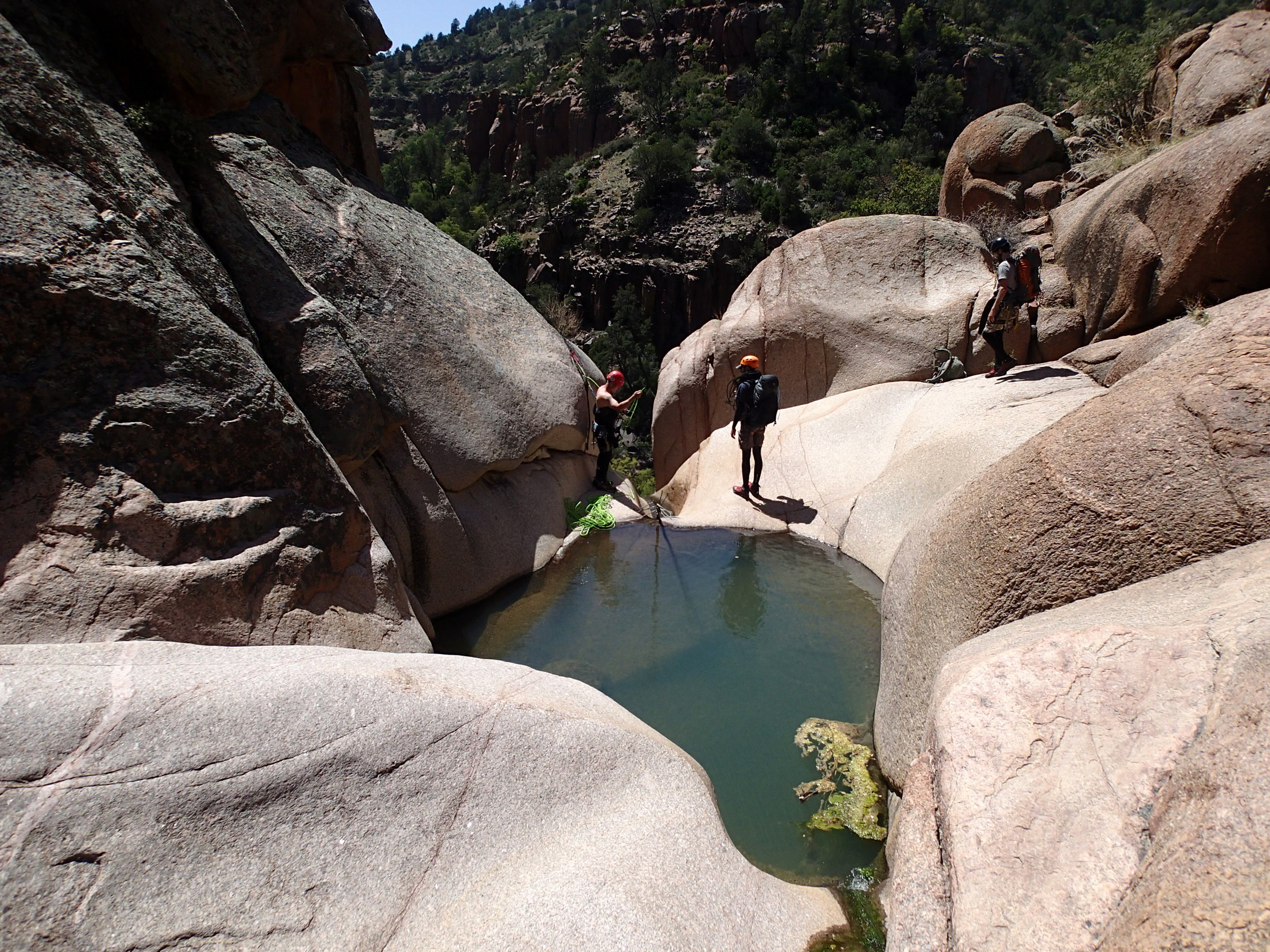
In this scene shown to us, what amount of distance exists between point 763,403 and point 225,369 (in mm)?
5788

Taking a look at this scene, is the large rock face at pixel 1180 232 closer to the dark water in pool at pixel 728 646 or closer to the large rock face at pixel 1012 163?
the large rock face at pixel 1012 163

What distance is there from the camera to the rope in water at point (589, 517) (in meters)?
8.51

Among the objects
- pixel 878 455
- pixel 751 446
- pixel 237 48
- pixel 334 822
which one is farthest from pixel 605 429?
pixel 334 822

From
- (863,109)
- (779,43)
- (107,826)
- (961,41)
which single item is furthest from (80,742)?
(961,41)

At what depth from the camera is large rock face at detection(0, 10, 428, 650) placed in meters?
3.54

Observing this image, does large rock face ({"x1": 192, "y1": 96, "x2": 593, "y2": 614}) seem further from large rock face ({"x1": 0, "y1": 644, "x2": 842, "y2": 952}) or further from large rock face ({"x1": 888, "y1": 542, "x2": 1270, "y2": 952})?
large rock face ({"x1": 888, "y1": 542, "x2": 1270, "y2": 952})

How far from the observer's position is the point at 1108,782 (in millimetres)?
2164

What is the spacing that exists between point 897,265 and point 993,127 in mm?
4822

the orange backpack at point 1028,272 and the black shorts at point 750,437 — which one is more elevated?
the orange backpack at point 1028,272

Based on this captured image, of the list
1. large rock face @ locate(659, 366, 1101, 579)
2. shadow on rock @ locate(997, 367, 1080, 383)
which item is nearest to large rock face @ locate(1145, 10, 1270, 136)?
shadow on rock @ locate(997, 367, 1080, 383)

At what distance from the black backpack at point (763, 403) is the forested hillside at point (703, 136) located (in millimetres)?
→ 23495

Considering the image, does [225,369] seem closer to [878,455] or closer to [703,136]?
[878,455]

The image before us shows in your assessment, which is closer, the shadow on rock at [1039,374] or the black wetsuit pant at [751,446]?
the shadow on rock at [1039,374]

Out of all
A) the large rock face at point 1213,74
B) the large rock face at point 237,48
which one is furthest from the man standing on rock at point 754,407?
the large rock face at point 1213,74
